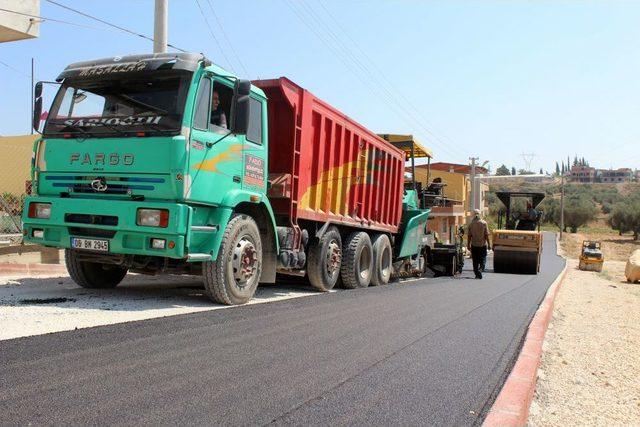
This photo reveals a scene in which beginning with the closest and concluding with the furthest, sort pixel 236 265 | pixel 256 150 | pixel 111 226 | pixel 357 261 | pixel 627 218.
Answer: pixel 111 226
pixel 236 265
pixel 256 150
pixel 357 261
pixel 627 218

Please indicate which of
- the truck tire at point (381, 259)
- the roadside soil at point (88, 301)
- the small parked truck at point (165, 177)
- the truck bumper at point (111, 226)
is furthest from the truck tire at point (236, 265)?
the truck tire at point (381, 259)

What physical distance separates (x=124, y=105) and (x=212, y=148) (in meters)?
1.06

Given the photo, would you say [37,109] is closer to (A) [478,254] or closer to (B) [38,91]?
(B) [38,91]

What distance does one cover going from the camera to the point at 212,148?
5.79 meters

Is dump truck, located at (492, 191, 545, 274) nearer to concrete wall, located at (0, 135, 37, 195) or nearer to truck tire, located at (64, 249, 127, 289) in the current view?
truck tire, located at (64, 249, 127, 289)

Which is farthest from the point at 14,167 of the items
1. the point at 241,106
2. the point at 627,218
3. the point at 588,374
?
the point at 627,218

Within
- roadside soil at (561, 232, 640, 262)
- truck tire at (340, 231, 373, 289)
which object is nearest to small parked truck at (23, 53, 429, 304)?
truck tire at (340, 231, 373, 289)

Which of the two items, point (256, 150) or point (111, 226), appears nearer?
point (111, 226)

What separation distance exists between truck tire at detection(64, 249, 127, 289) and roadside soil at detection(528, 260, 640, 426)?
5.21 meters

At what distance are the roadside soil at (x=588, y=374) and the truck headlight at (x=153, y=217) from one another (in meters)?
3.60

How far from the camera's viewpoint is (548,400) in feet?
12.0

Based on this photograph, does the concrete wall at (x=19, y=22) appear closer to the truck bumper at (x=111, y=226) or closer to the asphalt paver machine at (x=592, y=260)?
the truck bumper at (x=111, y=226)

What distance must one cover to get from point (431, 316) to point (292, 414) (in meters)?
3.81

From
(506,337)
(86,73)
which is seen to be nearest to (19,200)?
(86,73)
